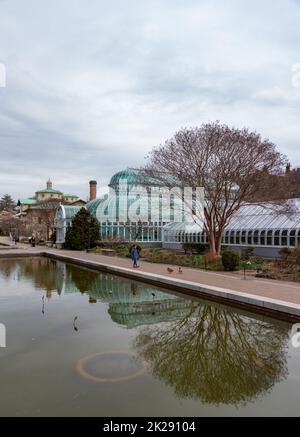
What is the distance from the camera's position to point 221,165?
2158cm

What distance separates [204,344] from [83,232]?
33393mm

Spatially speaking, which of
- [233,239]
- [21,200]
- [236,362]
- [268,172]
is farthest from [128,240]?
[21,200]

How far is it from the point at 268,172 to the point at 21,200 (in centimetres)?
9889

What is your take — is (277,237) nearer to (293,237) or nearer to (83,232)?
(293,237)

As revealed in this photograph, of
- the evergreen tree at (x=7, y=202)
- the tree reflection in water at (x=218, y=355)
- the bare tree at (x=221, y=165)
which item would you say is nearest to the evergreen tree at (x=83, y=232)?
the bare tree at (x=221, y=165)

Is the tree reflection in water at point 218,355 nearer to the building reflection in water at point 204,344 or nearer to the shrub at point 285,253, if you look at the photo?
the building reflection in water at point 204,344

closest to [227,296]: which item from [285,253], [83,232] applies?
[285,253]

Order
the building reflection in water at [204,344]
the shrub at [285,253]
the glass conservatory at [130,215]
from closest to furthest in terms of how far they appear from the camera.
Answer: the building reflection in water at [204,344] < the shrub at [285,253] < the glass conservatory at [130,215]

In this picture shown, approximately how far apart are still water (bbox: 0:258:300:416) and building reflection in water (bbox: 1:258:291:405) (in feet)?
0.08

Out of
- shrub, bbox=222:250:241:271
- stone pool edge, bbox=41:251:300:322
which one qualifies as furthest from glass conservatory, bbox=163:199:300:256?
stone pool edge, bbox=41:251:300:322

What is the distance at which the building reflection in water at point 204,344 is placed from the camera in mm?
6594

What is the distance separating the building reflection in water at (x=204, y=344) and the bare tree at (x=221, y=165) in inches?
371

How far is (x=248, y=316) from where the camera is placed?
1092cm

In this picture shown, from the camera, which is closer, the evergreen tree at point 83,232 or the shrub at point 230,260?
the shrub at point 230,260
